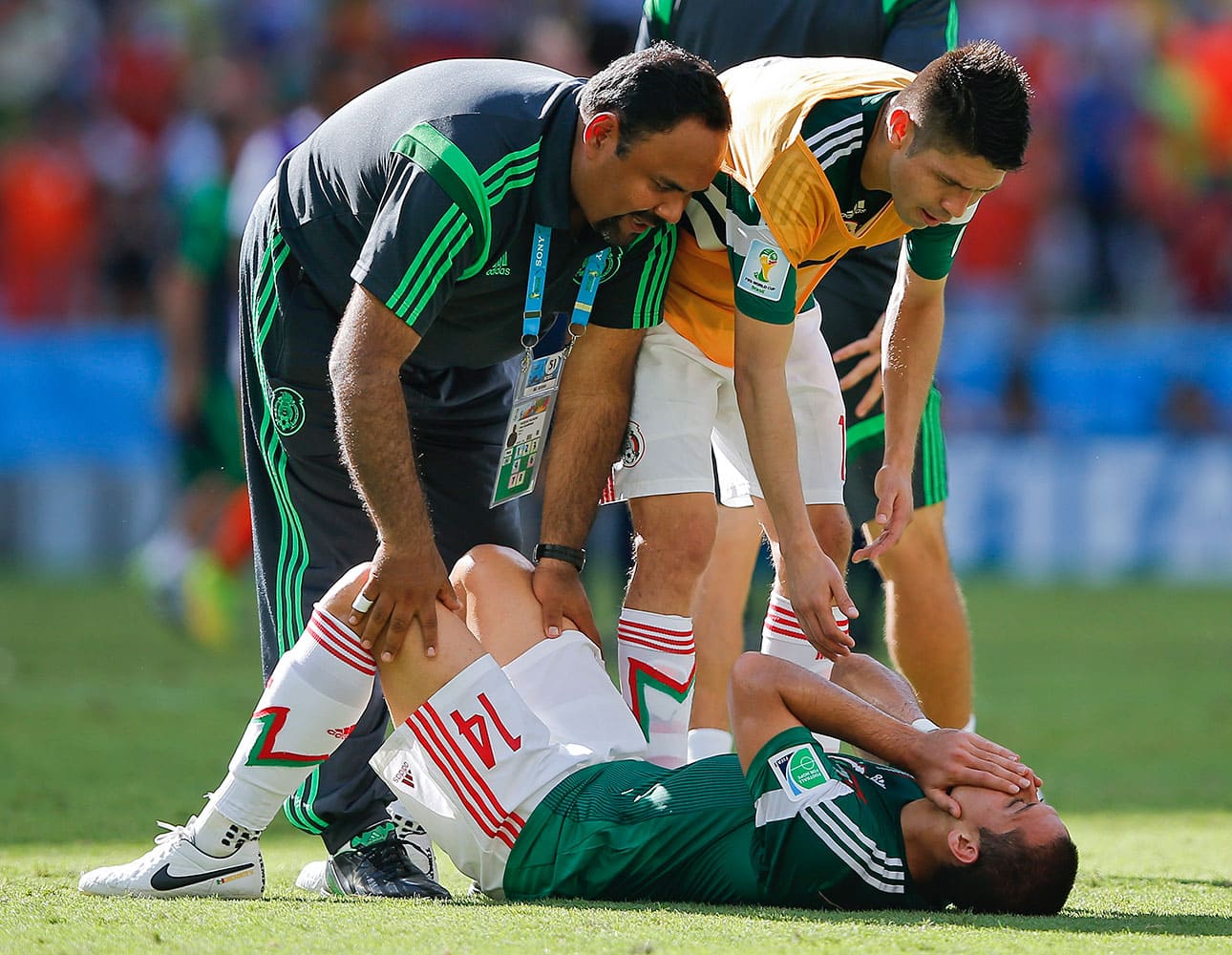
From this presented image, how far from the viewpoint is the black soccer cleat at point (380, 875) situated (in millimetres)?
3588

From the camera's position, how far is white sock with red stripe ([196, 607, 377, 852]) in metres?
3.38

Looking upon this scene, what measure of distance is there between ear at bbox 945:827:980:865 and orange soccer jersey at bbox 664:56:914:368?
1167 millimetres

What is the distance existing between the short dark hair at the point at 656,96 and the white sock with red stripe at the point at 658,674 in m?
1.13

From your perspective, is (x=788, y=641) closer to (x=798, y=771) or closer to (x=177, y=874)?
(x=798, y=771)

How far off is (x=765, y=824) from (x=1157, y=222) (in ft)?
34.6

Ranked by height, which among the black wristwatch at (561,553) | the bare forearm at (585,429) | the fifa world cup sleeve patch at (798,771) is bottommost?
the fifa world cup sleeve patch at (798,771)

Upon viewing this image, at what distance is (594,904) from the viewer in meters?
3.29

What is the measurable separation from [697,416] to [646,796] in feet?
3.51

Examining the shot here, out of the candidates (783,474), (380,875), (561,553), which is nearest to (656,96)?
(783,474)

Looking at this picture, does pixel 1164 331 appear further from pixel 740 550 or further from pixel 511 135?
pixel 511 135

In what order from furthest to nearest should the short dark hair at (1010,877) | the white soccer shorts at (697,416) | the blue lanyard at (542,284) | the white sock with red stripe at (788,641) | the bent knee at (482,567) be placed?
the white sock with red stripe at (788,641) → the white soccer shorts at (697,416) → the bent knee at (482,567) → the blue lanyard at (542,284) → the short dark hair at (1010,877)

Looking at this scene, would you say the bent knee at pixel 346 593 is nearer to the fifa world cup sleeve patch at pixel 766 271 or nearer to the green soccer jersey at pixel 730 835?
the green soccer jersey at pixel 730 835

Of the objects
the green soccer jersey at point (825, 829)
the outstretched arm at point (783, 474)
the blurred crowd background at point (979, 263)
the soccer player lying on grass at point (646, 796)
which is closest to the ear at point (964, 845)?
the soccer player lying on grass at point (646, 796)

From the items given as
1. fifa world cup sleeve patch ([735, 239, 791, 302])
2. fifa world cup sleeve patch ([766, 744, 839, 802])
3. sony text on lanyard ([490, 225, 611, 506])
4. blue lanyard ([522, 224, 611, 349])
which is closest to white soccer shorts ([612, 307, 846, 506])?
sony text on lanyard ([490, 225, 611, 506])
